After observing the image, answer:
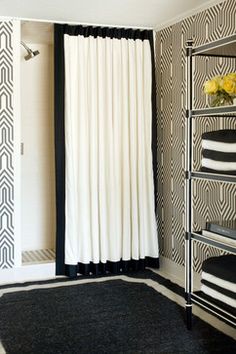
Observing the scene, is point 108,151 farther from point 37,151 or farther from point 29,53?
point 29,53

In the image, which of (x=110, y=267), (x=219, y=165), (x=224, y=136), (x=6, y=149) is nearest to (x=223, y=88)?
(x=224, y=136)

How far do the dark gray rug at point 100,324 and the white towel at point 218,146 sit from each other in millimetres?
1078

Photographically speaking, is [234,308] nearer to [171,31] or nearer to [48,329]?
[48,329]

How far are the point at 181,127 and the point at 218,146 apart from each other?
128 cm

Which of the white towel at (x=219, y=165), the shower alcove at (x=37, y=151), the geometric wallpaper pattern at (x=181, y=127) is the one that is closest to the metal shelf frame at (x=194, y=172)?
the white towel at (x=219, y=165)

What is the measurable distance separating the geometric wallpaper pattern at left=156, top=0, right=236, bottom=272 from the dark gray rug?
633 mm

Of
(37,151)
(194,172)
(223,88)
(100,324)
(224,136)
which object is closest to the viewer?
(224,136)

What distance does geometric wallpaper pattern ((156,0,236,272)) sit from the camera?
3500 mm

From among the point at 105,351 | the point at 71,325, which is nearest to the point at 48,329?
the point at 71,325

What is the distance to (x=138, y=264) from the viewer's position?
4.36 m

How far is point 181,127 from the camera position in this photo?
4.02 metres

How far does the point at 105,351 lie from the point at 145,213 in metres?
1.74

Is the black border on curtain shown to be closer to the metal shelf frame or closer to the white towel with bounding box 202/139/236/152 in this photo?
the metal shelf frame

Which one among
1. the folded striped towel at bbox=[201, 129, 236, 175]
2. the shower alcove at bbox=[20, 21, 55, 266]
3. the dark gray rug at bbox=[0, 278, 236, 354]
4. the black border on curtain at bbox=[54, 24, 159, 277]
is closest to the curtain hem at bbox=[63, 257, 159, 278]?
the black border on curtain at bbox=[54, 24, 159, 277]
